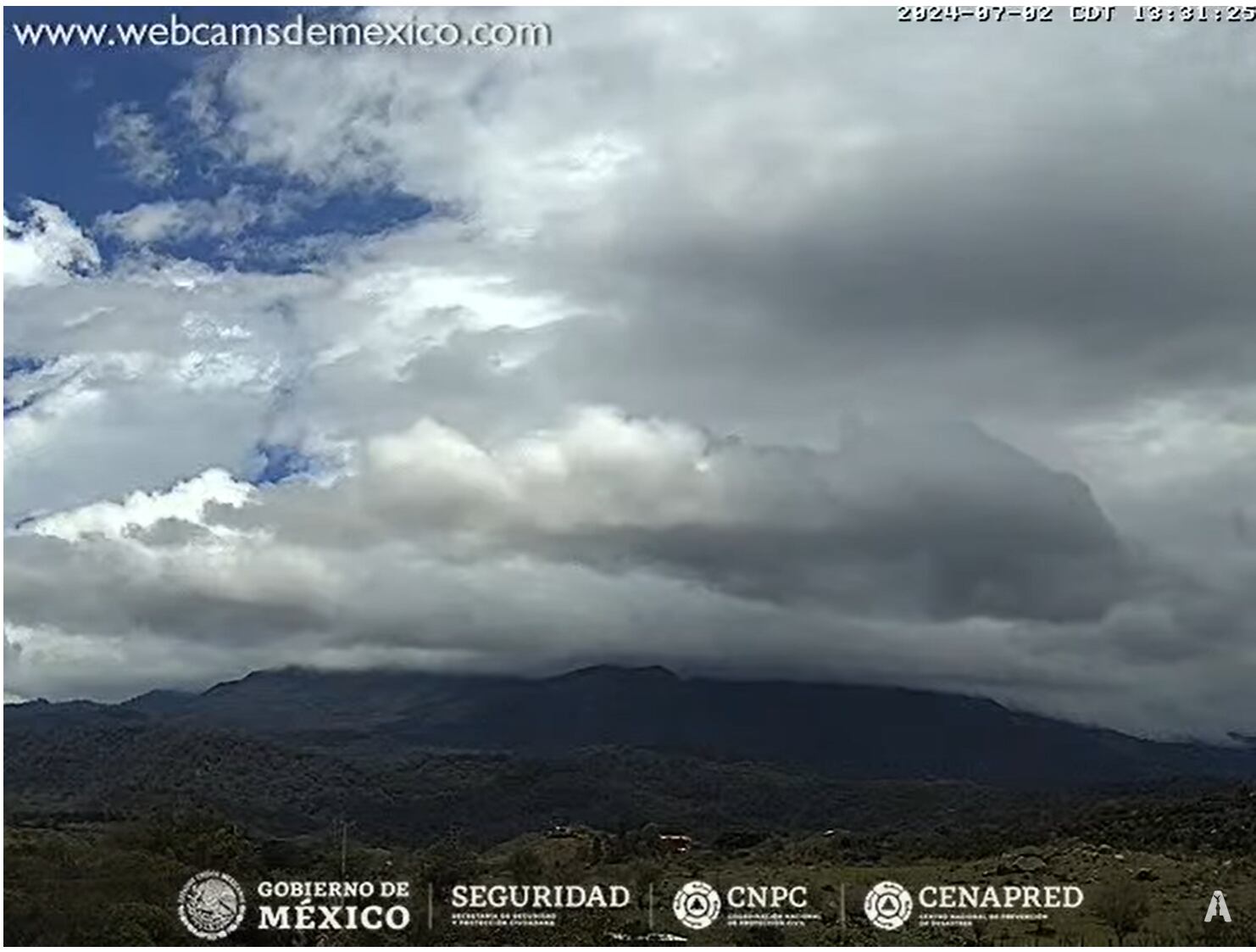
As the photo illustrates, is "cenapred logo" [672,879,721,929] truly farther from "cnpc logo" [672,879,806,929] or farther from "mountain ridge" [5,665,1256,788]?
"mountain ridge" [5,665,1256,788]

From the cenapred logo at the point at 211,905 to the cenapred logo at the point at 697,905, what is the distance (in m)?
4.06

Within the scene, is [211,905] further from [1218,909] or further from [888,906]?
[1218,909]

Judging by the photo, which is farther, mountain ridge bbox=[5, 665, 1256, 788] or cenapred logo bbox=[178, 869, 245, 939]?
mountain ridge bbox=[5, 665, 1256, 788]

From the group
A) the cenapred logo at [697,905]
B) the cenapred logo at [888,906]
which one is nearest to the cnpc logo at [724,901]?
the cenapred logo at [697,905]

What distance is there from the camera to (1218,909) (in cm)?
1429

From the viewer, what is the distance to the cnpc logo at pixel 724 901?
46.5 ft

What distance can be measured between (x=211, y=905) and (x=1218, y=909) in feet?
31.1

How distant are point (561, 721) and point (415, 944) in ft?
24.3

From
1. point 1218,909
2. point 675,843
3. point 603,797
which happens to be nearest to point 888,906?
point 1218,909

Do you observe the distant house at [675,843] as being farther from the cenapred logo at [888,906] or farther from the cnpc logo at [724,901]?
the cenapred logo at [888,906]

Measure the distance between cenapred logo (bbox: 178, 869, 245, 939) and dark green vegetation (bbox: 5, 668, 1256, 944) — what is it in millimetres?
187

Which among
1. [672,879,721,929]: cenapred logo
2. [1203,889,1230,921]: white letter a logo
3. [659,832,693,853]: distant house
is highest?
[659,832,693,853]: distant house

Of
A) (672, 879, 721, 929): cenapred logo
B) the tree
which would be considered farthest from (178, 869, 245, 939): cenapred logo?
the tree

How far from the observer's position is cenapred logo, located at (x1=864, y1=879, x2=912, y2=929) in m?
14.1
